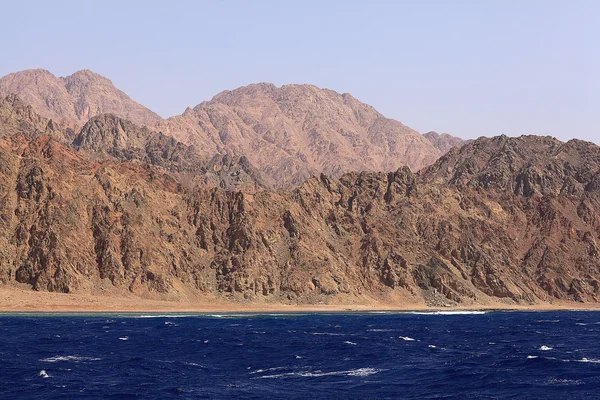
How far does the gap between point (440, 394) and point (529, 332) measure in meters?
79.7

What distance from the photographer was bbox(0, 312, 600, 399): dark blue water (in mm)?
66062

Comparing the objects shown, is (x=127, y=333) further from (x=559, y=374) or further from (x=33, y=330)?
(x=559, y=374)

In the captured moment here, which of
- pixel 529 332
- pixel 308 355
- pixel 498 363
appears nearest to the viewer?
pixel 498 363

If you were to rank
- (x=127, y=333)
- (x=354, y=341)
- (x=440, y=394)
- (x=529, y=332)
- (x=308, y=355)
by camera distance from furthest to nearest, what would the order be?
1. (x=529, y=332)
2. (x=127, y=333)
3. (x=354, y=341)
4. (x=308, y=355)
5. (x=440, y=394)

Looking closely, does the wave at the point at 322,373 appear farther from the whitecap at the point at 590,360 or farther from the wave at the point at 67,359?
the wave at the point at 67,359

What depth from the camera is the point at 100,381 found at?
232 ft

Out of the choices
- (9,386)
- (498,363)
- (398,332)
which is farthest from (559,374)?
(398,332)

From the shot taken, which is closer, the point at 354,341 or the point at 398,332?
the point at 354,341

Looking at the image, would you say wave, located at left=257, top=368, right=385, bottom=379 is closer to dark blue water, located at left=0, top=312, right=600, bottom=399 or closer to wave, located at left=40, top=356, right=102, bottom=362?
dark blue water, located at left=0, top=312, right=600, bottom=399

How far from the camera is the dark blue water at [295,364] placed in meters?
66.1

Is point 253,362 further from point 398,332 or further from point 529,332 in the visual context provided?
point 529,332

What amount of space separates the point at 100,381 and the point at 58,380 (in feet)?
11.2

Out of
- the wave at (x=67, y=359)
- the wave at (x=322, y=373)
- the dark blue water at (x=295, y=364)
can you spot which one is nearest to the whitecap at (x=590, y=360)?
the dark blue water at (x=295, y=364)

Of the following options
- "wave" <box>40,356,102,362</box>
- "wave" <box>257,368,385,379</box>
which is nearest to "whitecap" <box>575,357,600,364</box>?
Result: "wave" <box>257,368,385,379</box>
